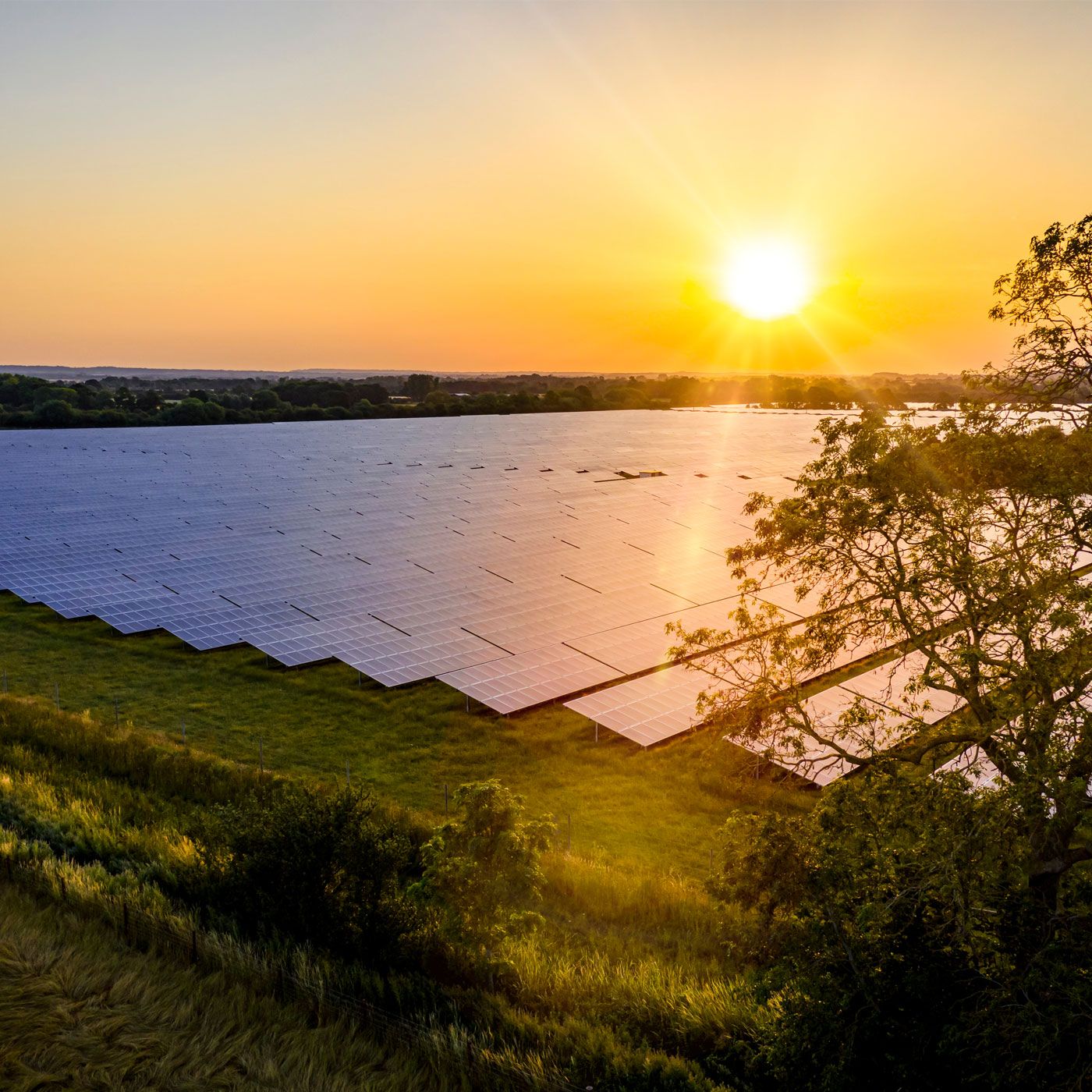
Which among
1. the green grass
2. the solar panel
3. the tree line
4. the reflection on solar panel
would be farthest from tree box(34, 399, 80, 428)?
the green grass

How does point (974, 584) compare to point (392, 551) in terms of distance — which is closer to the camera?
point (974, 584)

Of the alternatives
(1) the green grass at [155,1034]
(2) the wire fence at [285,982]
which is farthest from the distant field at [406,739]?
(1) the green grass at [155,1034]

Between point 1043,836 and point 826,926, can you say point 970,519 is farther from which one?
point 826,926

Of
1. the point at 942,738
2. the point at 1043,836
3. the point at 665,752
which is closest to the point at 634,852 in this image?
the point at 665,752

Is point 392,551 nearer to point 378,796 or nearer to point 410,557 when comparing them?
point 410,557

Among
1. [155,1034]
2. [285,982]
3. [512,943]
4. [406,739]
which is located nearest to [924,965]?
[512,943]

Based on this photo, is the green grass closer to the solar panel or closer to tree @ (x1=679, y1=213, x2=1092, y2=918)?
tree @ (x1=679, y1=213, x2=1092, y2=918)

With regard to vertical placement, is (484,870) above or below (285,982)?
above
